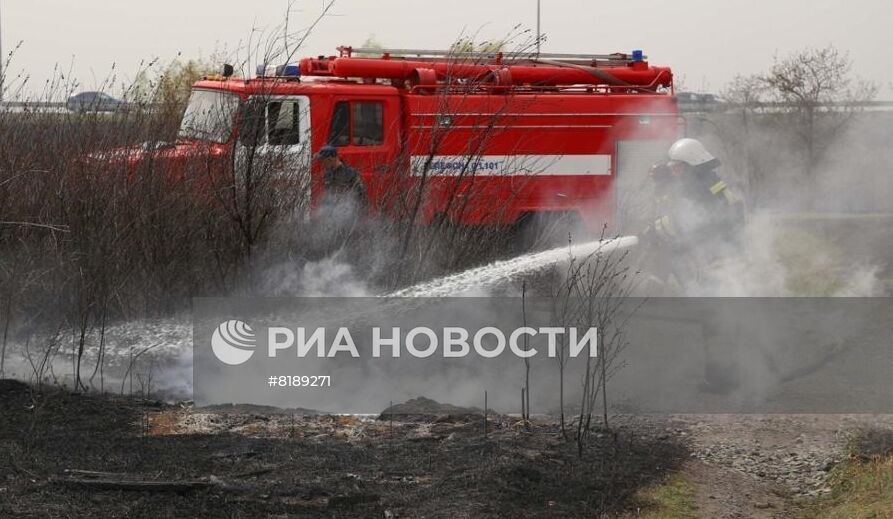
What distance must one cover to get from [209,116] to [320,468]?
19.7 feet

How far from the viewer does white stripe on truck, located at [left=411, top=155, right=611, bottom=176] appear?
12773mm

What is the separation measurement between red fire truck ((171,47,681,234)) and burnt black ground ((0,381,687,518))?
15.0 feet

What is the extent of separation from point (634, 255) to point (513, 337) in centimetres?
139

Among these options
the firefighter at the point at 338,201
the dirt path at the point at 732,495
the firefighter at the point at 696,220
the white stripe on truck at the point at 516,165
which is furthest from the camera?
the white stripe on truck at the point at 516,165

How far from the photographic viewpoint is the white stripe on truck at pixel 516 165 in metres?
12.8

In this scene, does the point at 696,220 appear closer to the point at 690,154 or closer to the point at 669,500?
the point at 690,154

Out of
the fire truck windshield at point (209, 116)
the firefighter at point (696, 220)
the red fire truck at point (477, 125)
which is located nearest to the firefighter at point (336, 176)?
the red fire truck at point (477, 125)

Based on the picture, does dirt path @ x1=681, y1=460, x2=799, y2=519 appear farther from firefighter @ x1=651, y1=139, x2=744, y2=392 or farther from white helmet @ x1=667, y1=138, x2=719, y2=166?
white helmet @ x1=667, y1=138, x2=719, y2=166

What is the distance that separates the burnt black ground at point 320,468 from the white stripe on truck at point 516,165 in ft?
18.4

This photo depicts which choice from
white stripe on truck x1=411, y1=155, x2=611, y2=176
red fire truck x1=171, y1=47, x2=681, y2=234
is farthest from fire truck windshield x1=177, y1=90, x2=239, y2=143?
white stripe on truck x1=411, y1=155, x2=611, y2=176

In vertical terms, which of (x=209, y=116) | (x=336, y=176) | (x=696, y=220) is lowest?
(x=696, y=220)

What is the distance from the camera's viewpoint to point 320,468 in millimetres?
5988

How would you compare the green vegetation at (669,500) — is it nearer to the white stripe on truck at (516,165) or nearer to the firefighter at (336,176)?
the firefighter at (336,176)

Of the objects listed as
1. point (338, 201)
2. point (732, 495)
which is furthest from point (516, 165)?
point (732, 495)
